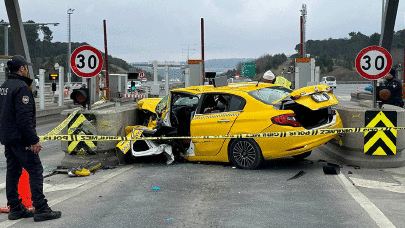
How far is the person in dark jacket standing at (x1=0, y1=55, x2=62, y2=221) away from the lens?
5973 mm

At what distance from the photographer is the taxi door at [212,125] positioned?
31.8 ft

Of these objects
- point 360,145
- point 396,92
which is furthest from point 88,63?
point 396,92

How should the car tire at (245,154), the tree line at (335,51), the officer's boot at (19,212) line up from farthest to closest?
the tree line at (335,51)
the car tire at (245,154)
the officer's boot at (19,212)

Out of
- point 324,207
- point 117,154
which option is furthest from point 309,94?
point 117,154

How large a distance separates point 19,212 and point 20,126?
109cm

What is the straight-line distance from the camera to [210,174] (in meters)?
9.09

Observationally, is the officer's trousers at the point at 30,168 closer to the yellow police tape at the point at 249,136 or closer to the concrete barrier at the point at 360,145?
the yellow police tape at the point at 249,136

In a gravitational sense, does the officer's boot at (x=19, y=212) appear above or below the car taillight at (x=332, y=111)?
below

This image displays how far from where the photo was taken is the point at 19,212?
20.6 ft

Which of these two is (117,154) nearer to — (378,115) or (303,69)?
(378,115)

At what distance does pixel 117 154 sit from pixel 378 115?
501 centimetres

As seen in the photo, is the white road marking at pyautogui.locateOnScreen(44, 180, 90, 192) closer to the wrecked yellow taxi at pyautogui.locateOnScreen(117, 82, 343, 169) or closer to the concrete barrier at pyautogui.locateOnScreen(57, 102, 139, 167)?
the concrete barrier at pyautogui.locateOnScreen(57, 102, 139, 167)

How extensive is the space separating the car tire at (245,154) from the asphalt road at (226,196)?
186mm

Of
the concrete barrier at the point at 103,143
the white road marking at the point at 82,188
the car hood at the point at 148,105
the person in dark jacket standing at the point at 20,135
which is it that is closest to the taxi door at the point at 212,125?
the white road marking at the point at 82,188
